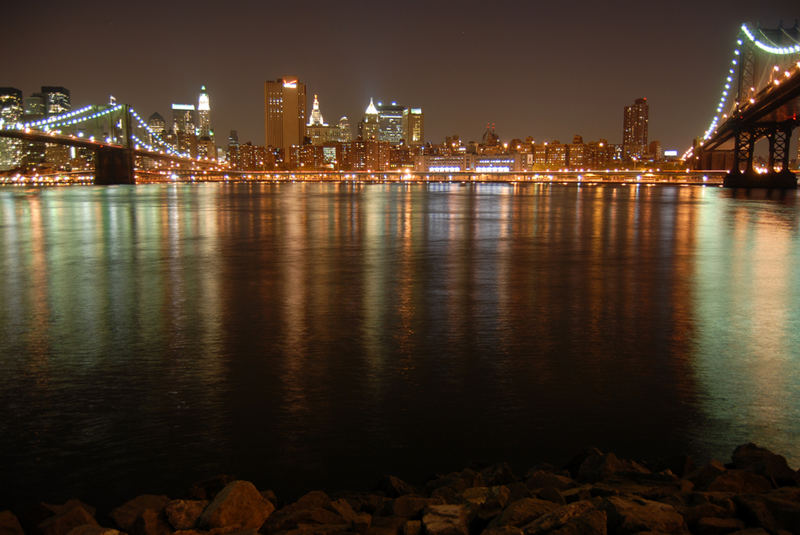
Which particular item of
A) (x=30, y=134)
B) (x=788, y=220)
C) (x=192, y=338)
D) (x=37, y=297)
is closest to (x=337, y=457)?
(x=192, y=338)

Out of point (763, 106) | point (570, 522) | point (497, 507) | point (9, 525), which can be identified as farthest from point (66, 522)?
point (763, 106)

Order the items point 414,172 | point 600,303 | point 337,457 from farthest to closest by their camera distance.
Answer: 1. point 414,172
2. point 600,303
3. point 337,457

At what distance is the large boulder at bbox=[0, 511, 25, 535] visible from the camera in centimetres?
409

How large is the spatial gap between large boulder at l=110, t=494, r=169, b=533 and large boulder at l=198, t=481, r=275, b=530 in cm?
40

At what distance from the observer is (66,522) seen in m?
4.12

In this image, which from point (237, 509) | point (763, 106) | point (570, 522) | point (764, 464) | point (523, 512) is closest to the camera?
point (570, 522)

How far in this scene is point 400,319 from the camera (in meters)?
10.0

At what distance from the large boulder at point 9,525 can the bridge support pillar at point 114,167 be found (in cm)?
9871

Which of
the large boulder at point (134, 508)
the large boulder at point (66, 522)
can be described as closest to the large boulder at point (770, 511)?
the large boulder at point (134, 508)

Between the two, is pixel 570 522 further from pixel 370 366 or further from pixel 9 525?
pixel 370 366

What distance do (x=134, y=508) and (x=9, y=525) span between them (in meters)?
0.70

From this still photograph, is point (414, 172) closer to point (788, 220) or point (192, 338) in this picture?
point (788, 220)

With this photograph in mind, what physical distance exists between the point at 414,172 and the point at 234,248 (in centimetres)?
15894

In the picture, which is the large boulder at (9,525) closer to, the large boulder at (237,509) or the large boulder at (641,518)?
the large boulder at (237,509)
